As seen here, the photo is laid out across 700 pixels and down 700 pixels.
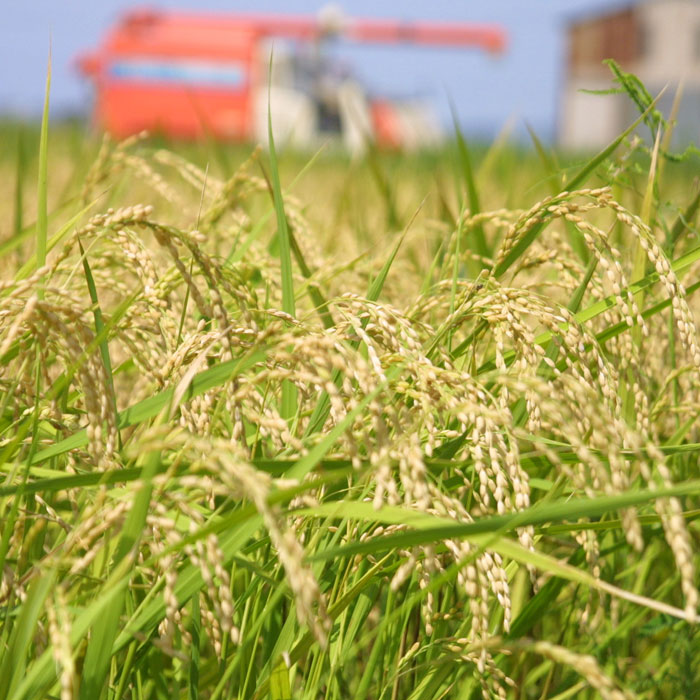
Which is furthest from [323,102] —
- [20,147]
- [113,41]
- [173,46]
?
[20,147]

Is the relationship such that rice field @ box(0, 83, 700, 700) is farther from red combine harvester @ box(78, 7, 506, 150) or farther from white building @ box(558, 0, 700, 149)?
white building @ box(558, 0, 700, 149)

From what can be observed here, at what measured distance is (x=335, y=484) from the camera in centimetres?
123

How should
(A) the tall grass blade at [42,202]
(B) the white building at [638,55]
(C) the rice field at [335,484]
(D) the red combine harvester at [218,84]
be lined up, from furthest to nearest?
1. (B) the white building at [638,55]
2. (D) the red combine harvester at [218,84]
3. (A) the tall grass blade at [42,202]
4. (C) the rice field at [335,484]

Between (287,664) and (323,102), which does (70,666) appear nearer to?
(287,664)

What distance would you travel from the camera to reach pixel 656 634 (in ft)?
4.93

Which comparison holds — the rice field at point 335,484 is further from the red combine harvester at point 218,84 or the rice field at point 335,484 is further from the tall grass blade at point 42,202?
the red combine harvester at point 218,84

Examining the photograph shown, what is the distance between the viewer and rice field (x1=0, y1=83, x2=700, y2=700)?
2.69 feet

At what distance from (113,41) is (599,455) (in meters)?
26.7

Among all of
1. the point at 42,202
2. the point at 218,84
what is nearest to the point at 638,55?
the point at 218,84

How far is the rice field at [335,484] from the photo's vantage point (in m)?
0.82

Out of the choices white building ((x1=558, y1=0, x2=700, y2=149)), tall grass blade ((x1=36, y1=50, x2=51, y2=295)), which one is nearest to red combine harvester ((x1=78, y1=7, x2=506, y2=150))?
white building ((x1=558, y1=0, x2=700, y2=149))

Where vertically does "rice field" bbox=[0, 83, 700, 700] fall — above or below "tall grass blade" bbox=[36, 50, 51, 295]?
below

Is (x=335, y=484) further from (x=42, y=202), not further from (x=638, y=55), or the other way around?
(x=638, y=55)

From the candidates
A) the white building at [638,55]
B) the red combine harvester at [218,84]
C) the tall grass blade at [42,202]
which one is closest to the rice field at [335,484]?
the tall grass blade at [42,202]
